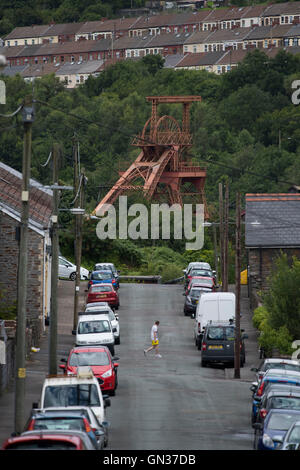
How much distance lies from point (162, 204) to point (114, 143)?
4898 cm

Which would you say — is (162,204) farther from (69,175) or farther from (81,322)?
(81,322)

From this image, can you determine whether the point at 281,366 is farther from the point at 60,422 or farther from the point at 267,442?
the point at 60,422

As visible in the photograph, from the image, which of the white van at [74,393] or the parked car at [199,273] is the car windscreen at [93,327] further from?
the parked car at [199,273]

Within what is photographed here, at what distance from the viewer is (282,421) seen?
78.2ft

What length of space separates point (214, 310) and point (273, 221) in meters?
12.5

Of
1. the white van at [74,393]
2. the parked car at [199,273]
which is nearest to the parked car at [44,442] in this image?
the white van at [74,393]

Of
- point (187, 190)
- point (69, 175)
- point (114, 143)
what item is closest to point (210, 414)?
point (187, 190)

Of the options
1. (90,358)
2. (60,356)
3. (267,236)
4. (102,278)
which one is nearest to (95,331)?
(60,356)

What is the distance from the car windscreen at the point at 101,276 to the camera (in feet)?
182

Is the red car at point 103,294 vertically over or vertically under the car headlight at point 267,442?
Result: over

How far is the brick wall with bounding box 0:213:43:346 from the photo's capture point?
46.2 meters

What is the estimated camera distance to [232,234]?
3115 inches

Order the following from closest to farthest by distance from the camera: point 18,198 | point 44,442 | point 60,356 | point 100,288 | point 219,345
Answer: point 44,442 → point 219,345 → point 60,356 → point 18,198 → point 100,288

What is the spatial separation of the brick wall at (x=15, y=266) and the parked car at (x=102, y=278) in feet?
28.5
